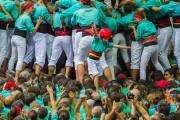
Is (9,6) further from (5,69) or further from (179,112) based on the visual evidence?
(179,112)

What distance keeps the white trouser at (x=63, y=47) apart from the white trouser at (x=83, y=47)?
0.81m

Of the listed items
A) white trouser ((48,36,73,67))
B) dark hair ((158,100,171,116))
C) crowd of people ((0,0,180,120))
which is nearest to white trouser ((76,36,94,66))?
crowd of people ((0,0,180,120))

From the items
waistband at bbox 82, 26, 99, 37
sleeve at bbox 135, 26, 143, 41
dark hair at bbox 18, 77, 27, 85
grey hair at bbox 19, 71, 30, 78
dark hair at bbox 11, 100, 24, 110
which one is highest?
waistband at bbox 82, 26, 99, 37

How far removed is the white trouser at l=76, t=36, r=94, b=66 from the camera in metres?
5.37

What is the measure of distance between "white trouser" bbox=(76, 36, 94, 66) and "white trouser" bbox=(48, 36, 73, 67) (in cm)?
81

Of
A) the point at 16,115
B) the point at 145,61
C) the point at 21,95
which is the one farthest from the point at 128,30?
the point at 16,115

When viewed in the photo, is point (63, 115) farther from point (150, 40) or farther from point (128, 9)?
point (128, 9)

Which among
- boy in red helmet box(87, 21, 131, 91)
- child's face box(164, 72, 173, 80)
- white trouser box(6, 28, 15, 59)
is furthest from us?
white trouser box(6, 28, 15, 59)

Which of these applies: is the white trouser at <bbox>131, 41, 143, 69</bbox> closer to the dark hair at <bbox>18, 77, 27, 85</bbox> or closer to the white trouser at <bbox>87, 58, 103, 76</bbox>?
the white trouser at <bbox>87, 58, 103, 76</bbox>

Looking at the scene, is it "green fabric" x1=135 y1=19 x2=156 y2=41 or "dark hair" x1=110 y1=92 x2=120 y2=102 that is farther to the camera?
"green fabric" x1=135 y1=19 x2=156 y2=41

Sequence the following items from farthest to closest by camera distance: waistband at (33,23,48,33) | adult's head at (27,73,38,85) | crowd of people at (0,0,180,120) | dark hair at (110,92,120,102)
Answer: waistband at (33,23,48,33) < adult's head at (27,73,38,85) < crowd of people at (0,0,180,120) < dark hair at (110,92,120,102)

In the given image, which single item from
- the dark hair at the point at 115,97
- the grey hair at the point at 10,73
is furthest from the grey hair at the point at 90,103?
the grey hair at the point at 10,73

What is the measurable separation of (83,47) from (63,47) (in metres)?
1.06

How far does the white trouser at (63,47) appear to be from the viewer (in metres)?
6.28
